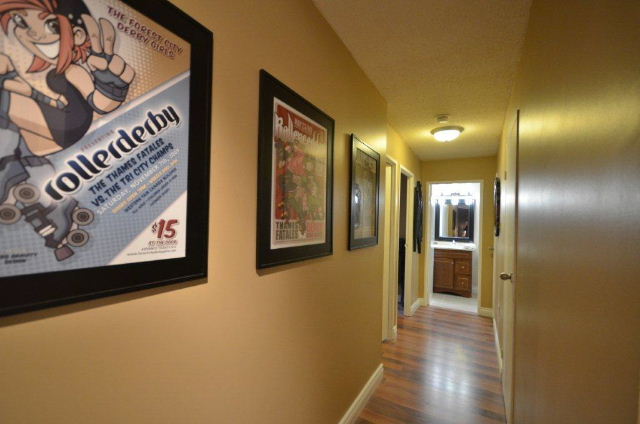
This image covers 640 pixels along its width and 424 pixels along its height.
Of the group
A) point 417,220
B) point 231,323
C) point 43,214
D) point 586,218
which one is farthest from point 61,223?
point 417,220

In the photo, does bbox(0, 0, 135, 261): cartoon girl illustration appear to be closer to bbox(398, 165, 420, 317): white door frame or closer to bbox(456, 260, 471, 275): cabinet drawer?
bbox(398, 165, 420, 317): white door frame

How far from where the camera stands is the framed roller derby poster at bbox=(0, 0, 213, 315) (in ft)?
1.86

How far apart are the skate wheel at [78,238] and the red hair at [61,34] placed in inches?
13.1

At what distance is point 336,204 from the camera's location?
73.1 inches

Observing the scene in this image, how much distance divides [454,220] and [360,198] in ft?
16.0

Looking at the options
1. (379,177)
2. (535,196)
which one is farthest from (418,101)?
(535,196)

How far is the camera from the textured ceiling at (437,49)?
157 centimetres

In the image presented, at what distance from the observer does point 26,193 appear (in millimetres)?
576

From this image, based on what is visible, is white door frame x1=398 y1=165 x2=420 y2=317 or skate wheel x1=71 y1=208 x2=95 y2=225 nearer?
skate wheel x1=71 y1=208 x2=95 y2=225

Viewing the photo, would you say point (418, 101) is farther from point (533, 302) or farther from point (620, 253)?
point (620, 253)

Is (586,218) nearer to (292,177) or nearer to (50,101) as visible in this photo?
(292,177)

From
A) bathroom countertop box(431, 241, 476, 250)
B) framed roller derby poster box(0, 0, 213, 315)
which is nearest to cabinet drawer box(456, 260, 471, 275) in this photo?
bathroom countertop box(431, 241, 476, 250)

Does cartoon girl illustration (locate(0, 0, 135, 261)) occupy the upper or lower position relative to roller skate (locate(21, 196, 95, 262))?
upper

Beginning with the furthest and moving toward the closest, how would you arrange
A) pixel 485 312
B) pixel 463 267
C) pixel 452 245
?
1. pixel 452 245
2. pixel 463 267
3. pixel 485 312
